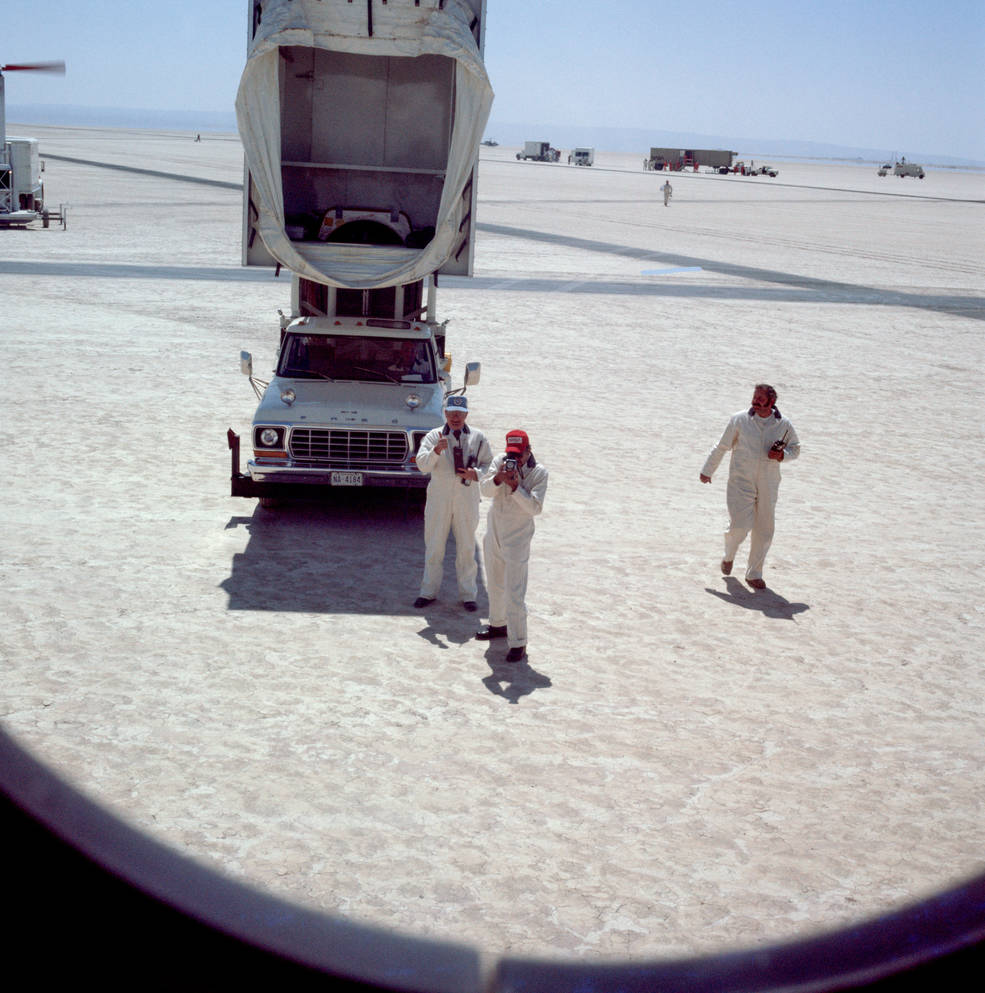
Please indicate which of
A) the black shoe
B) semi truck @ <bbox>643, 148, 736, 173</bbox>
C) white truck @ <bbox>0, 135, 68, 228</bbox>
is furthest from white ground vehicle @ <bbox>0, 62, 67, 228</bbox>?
semi truck @ <bbox>643, 148, 736, 173</bbox>

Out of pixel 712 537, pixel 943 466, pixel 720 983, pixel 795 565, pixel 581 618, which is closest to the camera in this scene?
pixel 720 983

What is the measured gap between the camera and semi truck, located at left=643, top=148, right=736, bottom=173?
149375 millimetres

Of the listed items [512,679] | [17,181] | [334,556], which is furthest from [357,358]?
[17,181]

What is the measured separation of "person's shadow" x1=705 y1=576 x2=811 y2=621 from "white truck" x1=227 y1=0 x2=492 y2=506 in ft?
10.0

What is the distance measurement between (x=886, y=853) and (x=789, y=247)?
4441 centimetres

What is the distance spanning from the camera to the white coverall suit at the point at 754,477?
10.3 m

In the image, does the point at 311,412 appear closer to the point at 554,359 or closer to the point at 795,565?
the point at 795,565

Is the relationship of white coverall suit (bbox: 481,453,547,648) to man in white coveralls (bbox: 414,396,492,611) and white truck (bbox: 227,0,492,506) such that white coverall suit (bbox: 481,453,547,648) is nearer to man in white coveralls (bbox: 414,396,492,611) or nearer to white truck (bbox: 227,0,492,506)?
man in white coveralls (bbox: 414,396,492,611)

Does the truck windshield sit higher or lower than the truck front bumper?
higher

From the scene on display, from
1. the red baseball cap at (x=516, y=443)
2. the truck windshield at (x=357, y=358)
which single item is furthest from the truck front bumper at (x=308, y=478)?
the red baseball cap at (x=516, y=443)

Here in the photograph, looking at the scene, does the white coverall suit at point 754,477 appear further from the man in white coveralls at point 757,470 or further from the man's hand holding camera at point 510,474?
the man's hand holding camera at point 510,474

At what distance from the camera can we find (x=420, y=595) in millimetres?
9570

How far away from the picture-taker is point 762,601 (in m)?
10.0

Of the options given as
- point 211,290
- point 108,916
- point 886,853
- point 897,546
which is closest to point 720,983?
point 108,916
